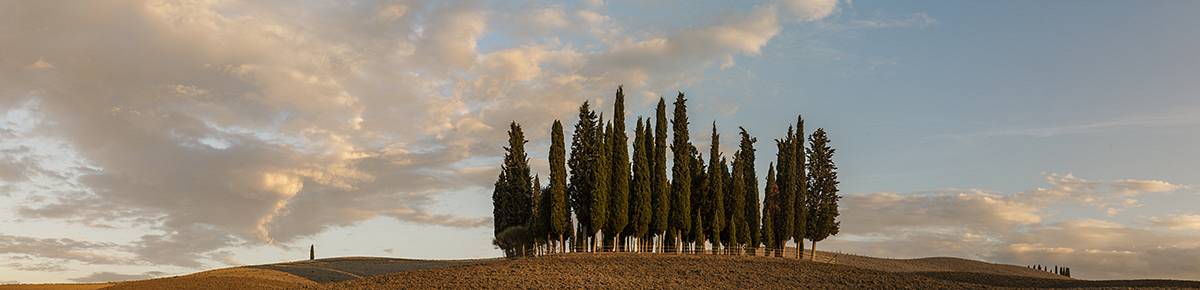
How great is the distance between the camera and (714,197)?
Answer: 5234 cm

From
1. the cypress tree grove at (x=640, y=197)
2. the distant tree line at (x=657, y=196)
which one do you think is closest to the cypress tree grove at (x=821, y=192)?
the distant tree line at (x=657, y=196)

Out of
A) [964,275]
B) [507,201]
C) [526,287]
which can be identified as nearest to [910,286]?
[964,275]

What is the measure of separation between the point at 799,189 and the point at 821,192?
1.73 metres

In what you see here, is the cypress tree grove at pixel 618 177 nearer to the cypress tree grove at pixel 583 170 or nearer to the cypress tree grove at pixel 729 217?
the cypress tree grove at pixel 583 170

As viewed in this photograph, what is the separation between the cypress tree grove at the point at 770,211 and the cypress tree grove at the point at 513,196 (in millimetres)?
13534

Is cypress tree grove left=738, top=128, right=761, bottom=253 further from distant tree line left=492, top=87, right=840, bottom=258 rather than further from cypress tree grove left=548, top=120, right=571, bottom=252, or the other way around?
cypress tree grove left=548, top=120, right=571, bottom=252

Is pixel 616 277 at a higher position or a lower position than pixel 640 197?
lower

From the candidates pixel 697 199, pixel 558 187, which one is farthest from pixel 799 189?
pixel 558 187

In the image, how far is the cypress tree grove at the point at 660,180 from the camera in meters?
49.2

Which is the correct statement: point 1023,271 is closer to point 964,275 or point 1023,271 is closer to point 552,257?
point 964,275

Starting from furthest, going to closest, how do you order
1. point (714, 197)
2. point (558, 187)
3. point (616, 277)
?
point (714, 197)
point (558, 187)
point (616, 277)

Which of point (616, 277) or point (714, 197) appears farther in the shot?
point (714, 197)

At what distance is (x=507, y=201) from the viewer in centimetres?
5200

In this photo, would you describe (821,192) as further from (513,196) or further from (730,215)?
(513,196)
